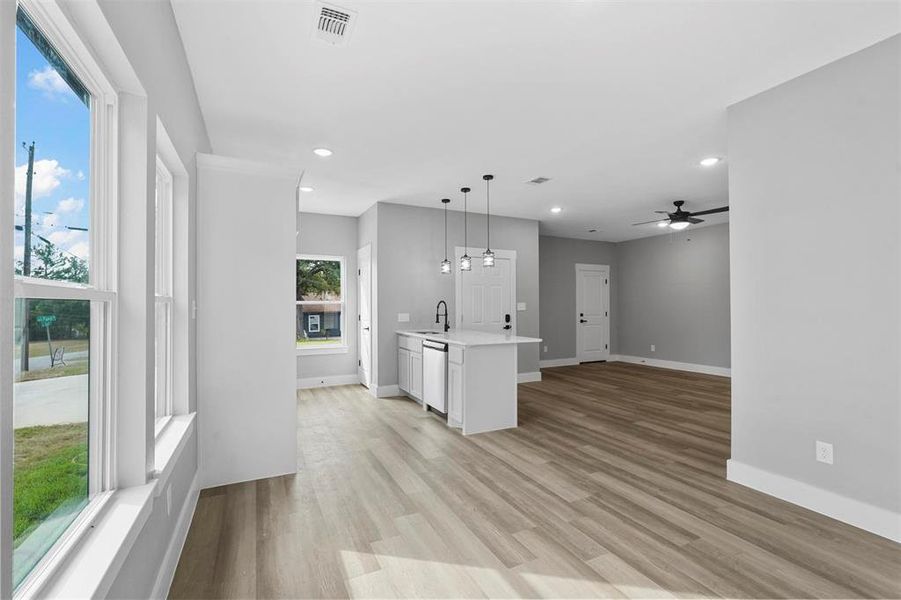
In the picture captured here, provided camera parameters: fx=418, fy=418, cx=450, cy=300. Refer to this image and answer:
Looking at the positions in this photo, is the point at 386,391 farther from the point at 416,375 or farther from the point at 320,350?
the point at 320,350

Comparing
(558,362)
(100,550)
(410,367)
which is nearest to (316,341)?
(410,367)

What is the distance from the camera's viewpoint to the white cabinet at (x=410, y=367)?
5.22 meters

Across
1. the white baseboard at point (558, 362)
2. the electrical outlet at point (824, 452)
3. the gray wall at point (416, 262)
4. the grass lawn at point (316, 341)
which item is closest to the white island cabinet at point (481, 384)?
the gray wall at point (416, 262)

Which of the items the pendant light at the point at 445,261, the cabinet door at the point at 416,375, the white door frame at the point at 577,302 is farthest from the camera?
the white door frame at the point at 577,302

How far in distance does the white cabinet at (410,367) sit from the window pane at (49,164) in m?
4.05

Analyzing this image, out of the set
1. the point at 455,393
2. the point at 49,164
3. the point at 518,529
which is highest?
the point at 49,164

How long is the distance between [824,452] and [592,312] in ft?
21.8

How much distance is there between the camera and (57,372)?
115 centimetres

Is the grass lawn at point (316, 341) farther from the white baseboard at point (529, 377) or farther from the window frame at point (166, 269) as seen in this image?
the window frame at point (166, 269)

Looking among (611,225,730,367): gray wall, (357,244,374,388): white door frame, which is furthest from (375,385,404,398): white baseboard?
(611,225,730,367): gray wall

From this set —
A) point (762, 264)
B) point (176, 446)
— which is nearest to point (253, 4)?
point (176, 446)

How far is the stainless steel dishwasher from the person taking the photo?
14.9 feet

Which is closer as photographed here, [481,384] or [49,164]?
[49,164]

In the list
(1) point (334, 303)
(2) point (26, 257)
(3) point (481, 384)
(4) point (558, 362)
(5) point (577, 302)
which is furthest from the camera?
(5) point (577, 302)
